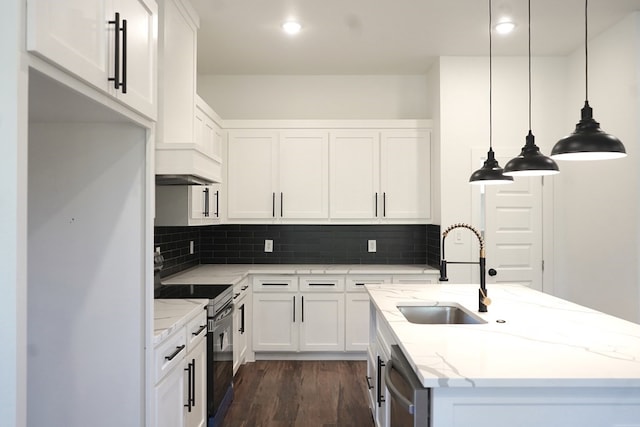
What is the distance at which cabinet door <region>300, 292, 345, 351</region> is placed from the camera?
405cm

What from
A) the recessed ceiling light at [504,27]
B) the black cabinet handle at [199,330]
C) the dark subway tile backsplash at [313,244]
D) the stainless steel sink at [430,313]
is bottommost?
the black cabinet handle at [199,330]

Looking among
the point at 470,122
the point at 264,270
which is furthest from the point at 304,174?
the point at 470,122

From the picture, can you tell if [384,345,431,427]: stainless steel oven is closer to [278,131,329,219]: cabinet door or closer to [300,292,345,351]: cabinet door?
→ [300,292,345,351]: cabinet door

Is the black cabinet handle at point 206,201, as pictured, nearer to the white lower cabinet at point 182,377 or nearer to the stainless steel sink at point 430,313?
the white lower cabinet at point 182,377

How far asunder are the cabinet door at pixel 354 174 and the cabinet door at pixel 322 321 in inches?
33.4

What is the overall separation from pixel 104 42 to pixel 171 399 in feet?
5.20

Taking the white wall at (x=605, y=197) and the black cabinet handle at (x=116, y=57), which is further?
the white wall at (x=605, y=197)

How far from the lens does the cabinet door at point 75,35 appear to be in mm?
988

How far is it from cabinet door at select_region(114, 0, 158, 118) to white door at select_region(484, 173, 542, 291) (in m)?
3.22

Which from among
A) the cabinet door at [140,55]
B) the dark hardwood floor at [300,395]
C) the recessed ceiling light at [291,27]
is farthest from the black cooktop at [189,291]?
the recessed ceiling light at [291,27]

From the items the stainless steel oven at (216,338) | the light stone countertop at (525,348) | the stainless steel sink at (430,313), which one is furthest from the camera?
the stainless steel oven at (216,338)

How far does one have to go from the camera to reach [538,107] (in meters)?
4.04

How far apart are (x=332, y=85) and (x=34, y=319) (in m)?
3.68

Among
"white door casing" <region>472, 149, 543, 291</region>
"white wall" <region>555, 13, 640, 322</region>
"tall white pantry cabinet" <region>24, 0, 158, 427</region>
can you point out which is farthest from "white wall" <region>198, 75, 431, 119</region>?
"tall white pantry cabinet" <region>24, 0, 158, 427</region>
